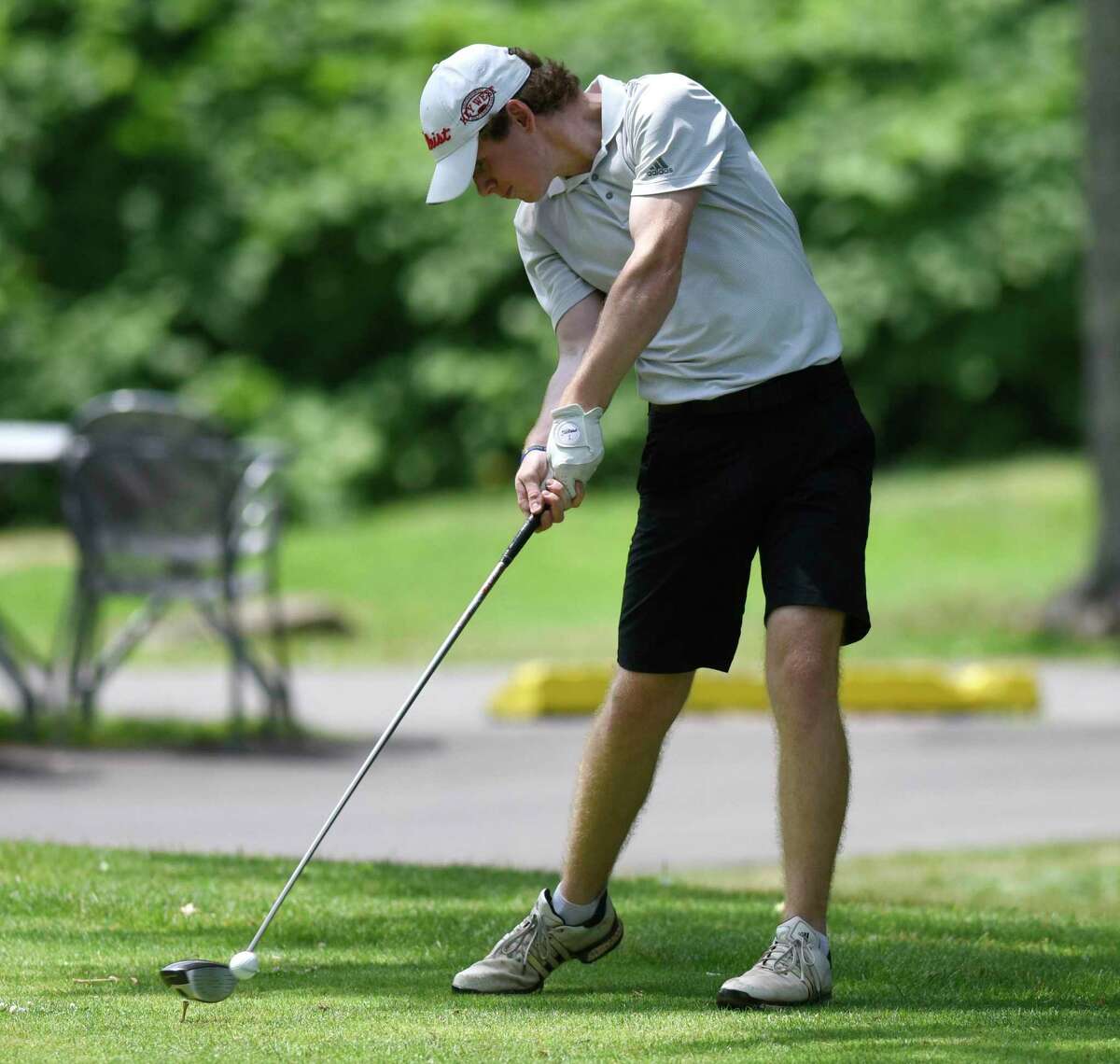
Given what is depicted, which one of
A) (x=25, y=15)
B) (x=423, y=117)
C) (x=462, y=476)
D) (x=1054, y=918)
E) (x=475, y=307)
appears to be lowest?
(x=1054, y=918)

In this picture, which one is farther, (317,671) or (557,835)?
(317,671)

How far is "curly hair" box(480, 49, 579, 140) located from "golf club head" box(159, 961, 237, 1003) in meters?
1.68

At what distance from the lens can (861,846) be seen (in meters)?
7.93

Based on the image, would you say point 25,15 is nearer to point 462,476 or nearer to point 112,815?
point 462,476

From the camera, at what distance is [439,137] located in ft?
14.5

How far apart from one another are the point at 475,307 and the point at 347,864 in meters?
18.0

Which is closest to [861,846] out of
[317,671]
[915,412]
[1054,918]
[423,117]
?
[1054,918]

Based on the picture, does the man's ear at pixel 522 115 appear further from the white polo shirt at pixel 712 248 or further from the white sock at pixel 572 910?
the white sock at pixel 572 910

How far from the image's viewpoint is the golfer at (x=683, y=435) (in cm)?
431

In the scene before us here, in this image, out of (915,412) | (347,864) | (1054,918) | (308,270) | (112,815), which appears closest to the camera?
(1054,918)

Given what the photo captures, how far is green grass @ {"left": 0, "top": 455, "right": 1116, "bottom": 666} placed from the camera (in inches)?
577

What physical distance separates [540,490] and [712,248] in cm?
58

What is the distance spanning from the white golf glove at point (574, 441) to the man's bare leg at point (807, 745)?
1.54ft

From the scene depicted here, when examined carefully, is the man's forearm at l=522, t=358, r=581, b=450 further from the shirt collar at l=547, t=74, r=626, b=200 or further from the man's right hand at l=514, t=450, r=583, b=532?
the shirt collar at l=547, t=74, r=626, b=200
